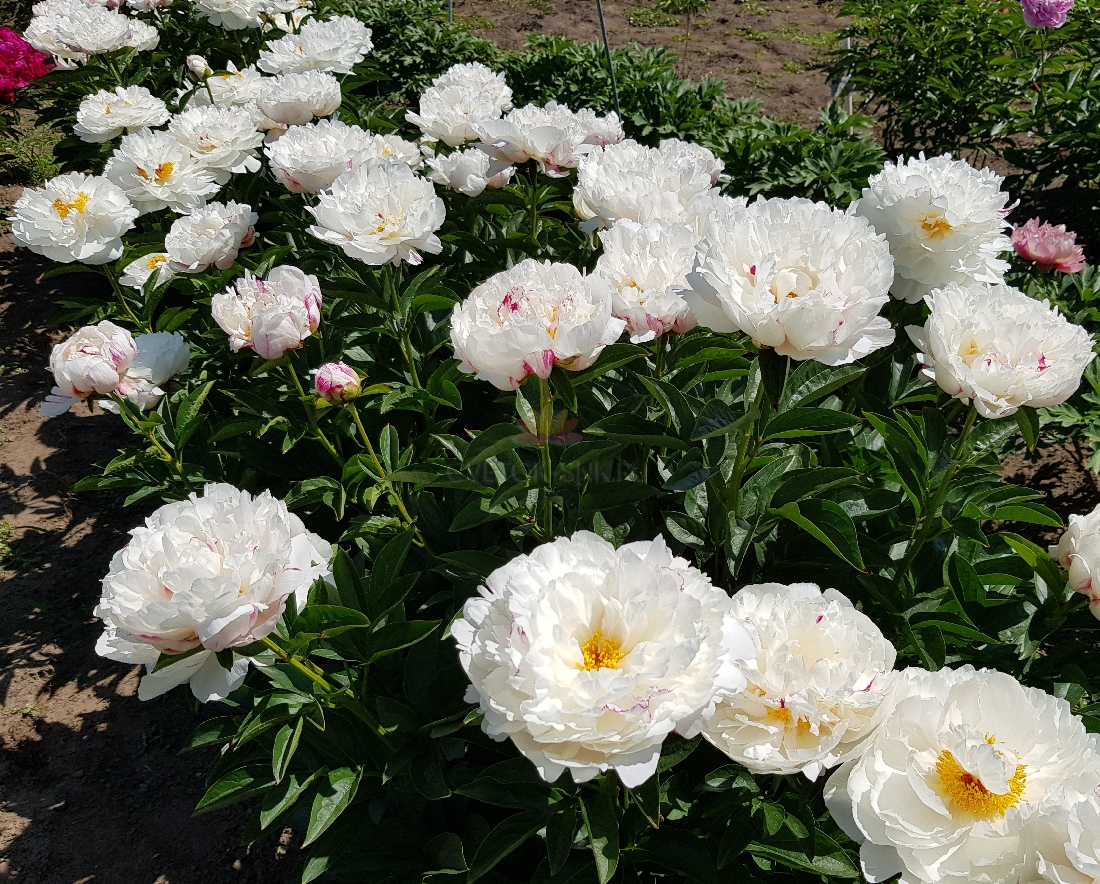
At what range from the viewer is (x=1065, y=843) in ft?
2.38

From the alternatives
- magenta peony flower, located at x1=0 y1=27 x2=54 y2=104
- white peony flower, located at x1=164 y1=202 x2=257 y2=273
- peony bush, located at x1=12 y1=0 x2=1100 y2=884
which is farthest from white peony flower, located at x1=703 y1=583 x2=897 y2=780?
magenta peony flower, located at x1=0 y1=27 x2=54 y2=104

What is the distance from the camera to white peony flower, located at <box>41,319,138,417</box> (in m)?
1.56

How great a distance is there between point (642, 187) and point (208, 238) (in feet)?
3.34

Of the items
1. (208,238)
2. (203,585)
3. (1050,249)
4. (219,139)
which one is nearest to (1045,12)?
(1050,249)

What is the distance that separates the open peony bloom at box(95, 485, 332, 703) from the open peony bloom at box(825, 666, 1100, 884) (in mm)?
684

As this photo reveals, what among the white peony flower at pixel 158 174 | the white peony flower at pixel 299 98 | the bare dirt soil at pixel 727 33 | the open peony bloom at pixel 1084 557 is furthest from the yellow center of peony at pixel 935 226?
the bare dirt soil at pixel 727 33

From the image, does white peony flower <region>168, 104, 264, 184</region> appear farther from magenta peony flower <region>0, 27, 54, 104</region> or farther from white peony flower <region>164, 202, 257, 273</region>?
magenta peony flower <region>0, 27, 54, 104</region>

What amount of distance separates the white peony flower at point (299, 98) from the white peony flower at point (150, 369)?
0.76 metres

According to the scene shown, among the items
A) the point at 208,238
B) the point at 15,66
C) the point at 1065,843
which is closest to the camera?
the point at 1065,843

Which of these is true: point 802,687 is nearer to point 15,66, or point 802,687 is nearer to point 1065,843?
point 1065,843

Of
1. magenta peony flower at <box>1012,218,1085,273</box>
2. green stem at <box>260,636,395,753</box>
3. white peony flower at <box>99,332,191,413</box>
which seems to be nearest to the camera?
green stem at <box>260,636,395,753</box>

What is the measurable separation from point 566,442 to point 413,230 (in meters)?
0.52

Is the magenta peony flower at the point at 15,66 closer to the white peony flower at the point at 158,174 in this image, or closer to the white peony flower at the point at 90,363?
the white peony flower at the point at 158,174

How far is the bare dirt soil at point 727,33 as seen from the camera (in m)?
5.85
